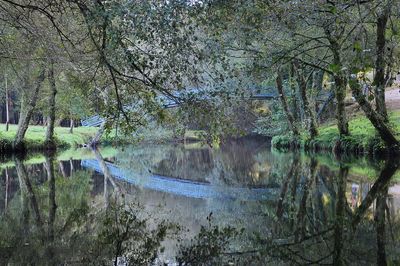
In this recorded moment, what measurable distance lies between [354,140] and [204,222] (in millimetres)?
13586

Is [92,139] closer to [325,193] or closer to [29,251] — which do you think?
[325,193]

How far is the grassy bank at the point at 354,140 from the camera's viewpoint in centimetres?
1748

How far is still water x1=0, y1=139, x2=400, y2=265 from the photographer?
4734mm

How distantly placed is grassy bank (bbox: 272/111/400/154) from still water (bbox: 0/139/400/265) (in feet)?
19.8

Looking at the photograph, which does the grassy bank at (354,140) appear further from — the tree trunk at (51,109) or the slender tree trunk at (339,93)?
the tree trunk at (51,109)

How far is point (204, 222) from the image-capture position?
6.55m

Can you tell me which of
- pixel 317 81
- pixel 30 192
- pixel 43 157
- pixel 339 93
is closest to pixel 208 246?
pixel 30 192

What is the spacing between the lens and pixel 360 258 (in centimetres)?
448

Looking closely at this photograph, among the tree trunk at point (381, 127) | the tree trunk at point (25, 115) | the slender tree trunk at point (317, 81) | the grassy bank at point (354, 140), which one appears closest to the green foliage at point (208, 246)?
the tree trunk at point (381, 127)

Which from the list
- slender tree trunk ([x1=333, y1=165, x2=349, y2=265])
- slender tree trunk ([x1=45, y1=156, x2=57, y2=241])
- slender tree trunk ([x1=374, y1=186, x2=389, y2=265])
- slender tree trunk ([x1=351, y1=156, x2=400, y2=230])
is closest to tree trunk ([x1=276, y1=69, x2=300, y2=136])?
slender tree trunk ([x1=351, y1=156, x2=400, y2=230])

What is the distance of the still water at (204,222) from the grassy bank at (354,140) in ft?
19.8

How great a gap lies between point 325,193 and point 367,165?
5727 millimetres

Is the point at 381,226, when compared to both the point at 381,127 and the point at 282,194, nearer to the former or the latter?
the point at 282,194

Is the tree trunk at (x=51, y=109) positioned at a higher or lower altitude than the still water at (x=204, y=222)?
higher
